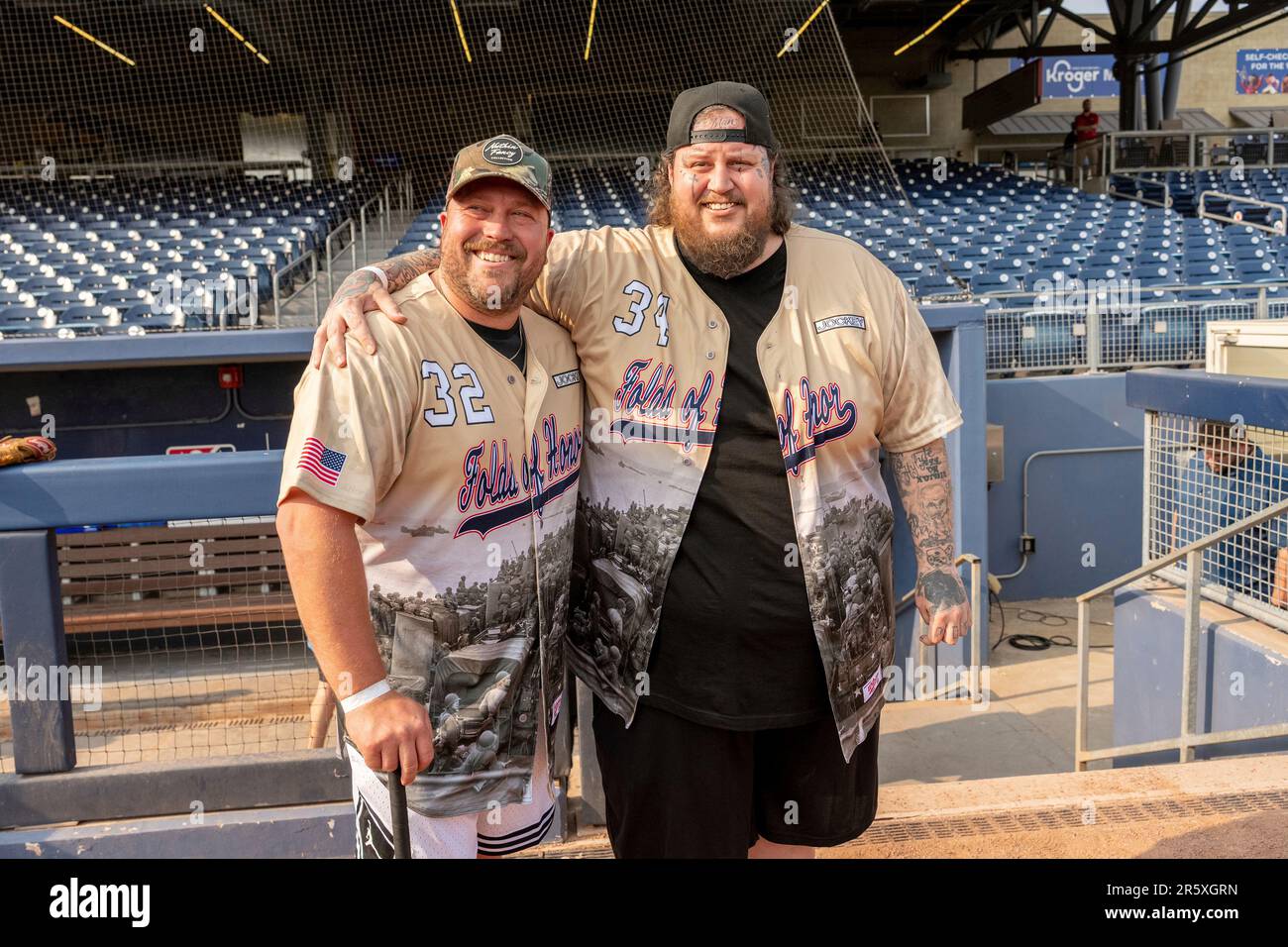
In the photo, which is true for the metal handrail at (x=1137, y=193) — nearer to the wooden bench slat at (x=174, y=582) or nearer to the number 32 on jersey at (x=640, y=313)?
the wooden bench slat at (x=174, y=582)

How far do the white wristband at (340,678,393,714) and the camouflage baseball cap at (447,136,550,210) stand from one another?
836mm

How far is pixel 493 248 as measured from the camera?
1709 mm

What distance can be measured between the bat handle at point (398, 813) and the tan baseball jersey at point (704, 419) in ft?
1.57

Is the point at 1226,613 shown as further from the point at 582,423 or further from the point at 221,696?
the point at 221,696

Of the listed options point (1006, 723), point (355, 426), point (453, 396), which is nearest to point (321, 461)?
point (355, 426)

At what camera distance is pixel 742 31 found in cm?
1692

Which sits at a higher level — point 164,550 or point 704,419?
point 704,419

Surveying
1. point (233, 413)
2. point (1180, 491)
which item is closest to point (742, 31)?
point (233, 413)

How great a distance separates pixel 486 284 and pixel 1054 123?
2671 cm

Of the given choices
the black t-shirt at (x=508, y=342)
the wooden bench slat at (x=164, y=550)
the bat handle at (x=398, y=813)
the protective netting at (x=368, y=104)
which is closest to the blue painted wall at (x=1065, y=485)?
the protective netting at (x=368, y=104)

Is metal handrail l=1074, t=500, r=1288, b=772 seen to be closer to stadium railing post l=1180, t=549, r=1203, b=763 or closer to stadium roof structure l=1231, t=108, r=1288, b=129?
stadium railing post l=1180, t=549, r=1203, b=763

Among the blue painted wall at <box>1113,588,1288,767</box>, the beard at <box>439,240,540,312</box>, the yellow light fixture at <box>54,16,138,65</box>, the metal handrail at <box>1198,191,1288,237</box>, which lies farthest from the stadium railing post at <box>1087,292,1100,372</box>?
the yellow light fixture at <box>54,16,138,65</box>

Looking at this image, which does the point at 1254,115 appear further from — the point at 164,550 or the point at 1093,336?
the point at 164,550

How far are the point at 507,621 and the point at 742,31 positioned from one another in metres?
17.1
